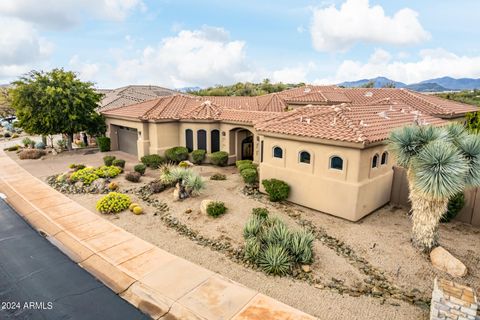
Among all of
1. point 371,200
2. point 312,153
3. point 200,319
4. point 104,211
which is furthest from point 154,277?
point 371,200

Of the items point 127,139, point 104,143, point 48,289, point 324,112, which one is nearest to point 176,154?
point 127,139

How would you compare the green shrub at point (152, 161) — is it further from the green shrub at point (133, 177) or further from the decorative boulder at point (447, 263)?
the decorative boulder at point (447, 263)

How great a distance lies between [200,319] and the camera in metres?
8.20

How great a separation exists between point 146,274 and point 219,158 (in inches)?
567

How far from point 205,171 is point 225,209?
815 cm

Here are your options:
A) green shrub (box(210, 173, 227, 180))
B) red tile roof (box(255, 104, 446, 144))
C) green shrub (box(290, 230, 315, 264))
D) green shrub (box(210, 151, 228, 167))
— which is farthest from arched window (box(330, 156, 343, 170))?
green shrub (box(210, 151, 228, 167))

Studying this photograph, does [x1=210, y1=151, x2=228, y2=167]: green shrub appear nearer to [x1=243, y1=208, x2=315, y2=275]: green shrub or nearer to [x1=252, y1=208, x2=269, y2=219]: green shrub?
[x1=252, y1=208, x2=269, y2=219]: green shrub

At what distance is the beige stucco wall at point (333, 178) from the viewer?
1416cm

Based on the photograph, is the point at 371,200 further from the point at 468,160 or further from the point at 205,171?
the point at 205,171

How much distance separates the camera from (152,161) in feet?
78.2

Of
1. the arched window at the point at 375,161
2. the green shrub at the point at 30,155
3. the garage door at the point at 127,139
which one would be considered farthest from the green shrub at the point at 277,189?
the green shrub at the point at 30,155

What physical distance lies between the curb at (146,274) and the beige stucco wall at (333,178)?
730 centimetres

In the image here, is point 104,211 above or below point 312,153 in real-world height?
below

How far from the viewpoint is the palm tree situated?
33.8ft
